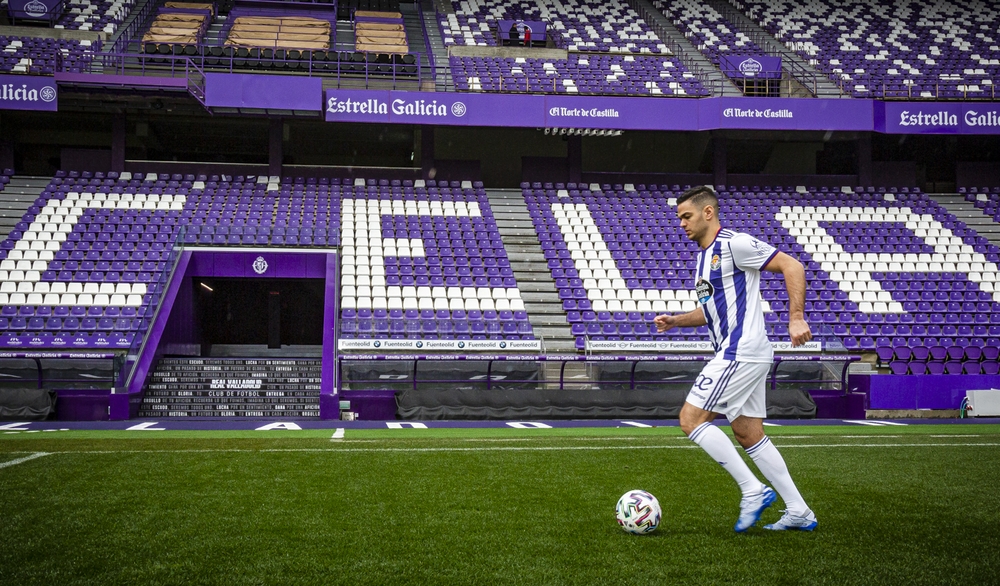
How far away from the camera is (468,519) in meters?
4.81

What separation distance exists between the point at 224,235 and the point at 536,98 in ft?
37.1

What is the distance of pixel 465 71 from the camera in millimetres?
27844

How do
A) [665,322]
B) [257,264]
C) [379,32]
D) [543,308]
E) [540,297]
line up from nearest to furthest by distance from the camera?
1. [665,322]
2. [543,308]
3. [540,297]
4. [257,264]
5. [379,32]

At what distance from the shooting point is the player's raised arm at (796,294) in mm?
4336

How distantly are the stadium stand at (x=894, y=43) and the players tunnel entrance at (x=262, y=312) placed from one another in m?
21.4

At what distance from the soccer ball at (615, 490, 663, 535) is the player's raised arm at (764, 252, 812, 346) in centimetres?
125

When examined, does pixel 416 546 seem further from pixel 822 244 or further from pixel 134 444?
pixel 822 244

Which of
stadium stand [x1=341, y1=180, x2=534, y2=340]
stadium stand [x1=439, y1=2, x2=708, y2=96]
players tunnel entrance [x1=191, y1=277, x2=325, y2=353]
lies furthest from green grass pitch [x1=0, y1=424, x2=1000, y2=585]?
stadium stand [x1=439, y1=2, x2=708, y2=96]

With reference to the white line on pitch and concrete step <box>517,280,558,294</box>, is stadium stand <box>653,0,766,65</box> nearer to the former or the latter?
concrete step <box>517,280,558,294</box>

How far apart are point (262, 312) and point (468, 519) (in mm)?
21812

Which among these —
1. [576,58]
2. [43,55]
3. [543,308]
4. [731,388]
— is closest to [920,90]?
[576,58]

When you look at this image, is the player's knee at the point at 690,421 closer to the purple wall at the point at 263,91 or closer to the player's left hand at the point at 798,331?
the player's left hand at the point at 798,331

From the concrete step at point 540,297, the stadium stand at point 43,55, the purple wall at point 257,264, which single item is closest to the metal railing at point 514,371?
the concrete step at point 540,297

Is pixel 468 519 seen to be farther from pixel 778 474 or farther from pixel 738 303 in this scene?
pixel 738 303
